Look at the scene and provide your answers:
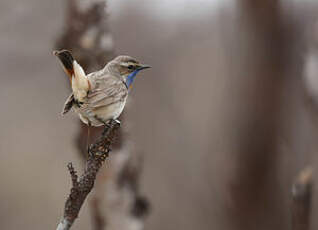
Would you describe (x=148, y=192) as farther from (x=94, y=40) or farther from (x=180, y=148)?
(x=94, y=40)

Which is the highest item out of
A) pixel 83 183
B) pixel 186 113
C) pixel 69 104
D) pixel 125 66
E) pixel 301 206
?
pixel 186 113

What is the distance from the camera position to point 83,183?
4.47ft

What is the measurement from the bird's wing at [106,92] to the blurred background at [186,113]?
217cm

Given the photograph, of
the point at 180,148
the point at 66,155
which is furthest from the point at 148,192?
the point at 66,155

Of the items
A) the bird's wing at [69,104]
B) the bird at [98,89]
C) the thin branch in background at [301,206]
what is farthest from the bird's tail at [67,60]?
the thin branch in background at [301,206]

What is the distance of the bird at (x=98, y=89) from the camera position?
1543 millimetres

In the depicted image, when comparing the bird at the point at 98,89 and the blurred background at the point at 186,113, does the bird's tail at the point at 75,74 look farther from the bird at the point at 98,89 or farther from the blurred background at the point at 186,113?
the blurred background at the point at 186,113

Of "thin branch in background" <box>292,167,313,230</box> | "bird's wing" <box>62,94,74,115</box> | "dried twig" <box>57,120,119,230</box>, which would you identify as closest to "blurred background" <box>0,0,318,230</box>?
"thin branch in background" <box>292,167,313,230</box>

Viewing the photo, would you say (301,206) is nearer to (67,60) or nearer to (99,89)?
(99,89)

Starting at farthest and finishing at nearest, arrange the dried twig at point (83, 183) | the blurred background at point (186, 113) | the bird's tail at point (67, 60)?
the blurred background at point (186, 113) < the bird's tail at point (67, 60) < the dried twig at point (83, 183)

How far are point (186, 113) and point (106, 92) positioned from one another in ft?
19.8

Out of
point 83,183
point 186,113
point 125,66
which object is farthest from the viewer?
point 186,113

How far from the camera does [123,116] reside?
160 inches

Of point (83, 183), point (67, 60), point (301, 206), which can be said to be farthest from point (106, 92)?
→ point (301, 206)
